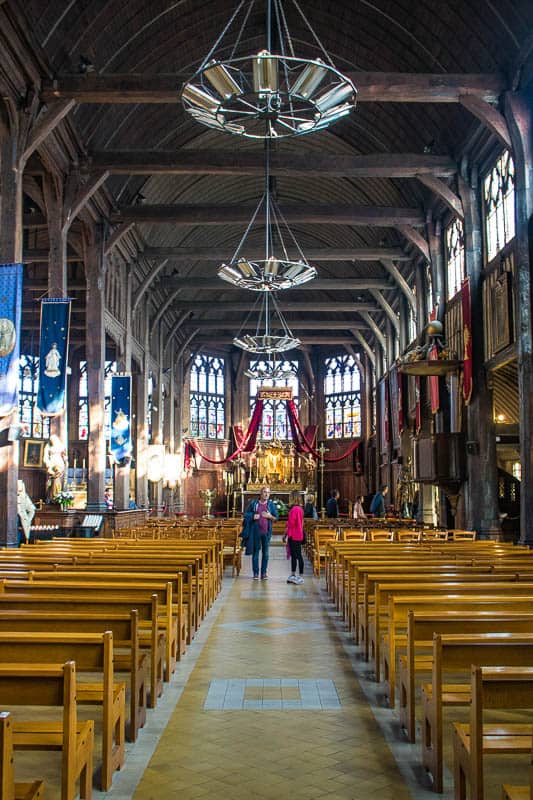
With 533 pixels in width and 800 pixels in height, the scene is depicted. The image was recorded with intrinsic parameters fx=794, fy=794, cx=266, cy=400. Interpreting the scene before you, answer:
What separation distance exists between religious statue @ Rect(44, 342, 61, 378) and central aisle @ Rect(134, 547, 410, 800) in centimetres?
772

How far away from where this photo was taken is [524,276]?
13.8m

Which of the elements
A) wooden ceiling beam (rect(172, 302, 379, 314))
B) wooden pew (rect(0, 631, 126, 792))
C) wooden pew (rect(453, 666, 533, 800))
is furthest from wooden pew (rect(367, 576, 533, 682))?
wooden ceiling beam (rect(172, 302, 379, 314))

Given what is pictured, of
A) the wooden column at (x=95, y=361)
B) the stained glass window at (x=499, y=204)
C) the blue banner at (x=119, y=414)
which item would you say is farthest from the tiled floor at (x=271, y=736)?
the blue banner at (x=119, y=414)

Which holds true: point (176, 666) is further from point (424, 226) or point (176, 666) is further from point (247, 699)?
point (424, 226)

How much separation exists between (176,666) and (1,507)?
655cm

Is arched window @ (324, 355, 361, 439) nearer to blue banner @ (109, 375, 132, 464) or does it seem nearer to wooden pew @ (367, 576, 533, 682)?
blue banner @ (109, 375, 132, 464)

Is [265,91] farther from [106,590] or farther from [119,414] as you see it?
[119,414]

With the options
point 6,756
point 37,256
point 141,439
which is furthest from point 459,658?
point 141,439

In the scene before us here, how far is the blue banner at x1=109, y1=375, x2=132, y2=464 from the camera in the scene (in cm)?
2119

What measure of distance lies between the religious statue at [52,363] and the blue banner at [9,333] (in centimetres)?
260

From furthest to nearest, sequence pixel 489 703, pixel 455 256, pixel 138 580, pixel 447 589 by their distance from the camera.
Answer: pixel 455 256 < pixel 138 580 < pixel 447 589 < pixel 489 703

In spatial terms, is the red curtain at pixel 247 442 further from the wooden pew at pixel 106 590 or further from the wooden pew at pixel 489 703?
the wooden pew at pixel 489 703

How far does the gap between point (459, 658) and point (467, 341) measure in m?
13.7

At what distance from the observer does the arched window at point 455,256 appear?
19594 mm
